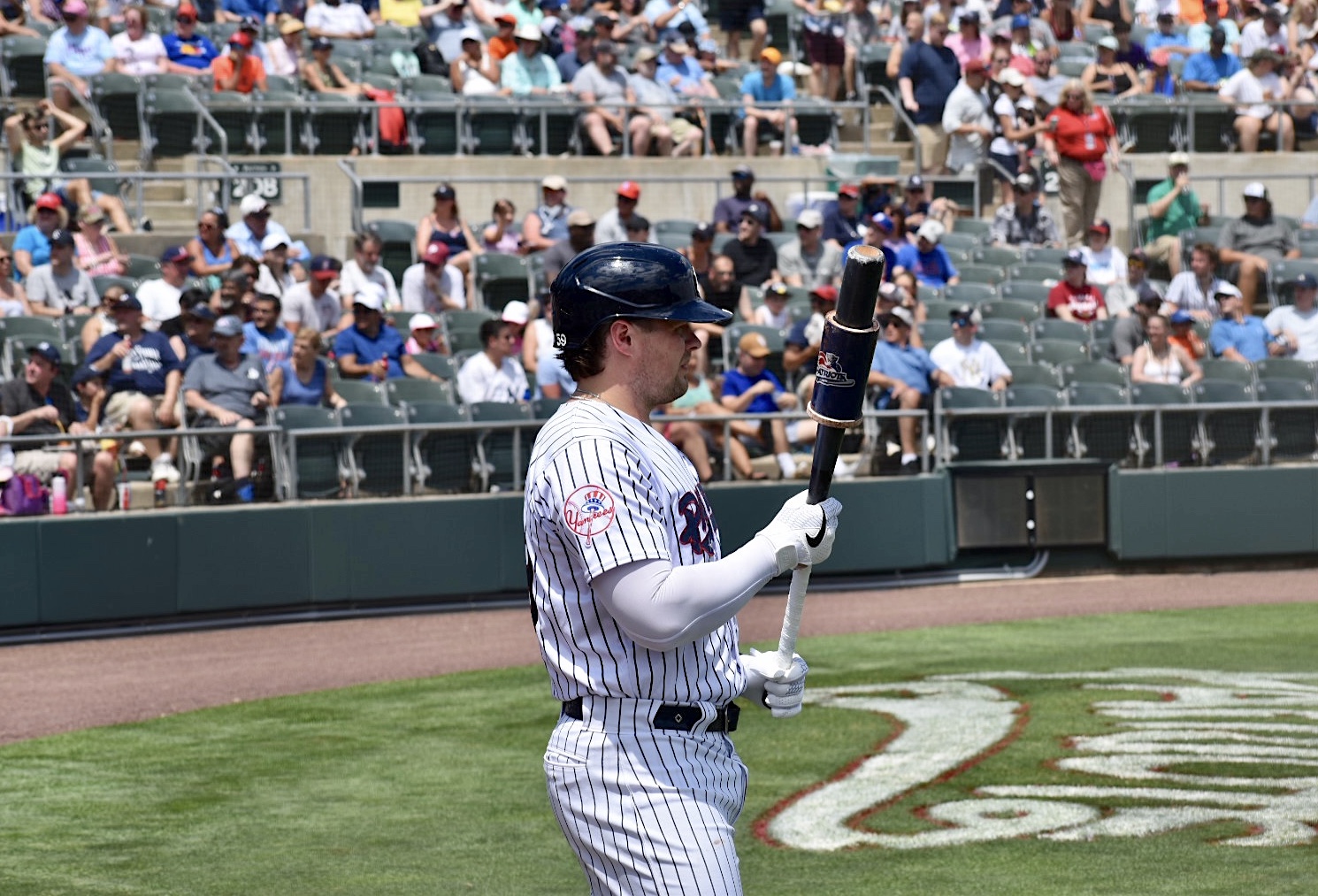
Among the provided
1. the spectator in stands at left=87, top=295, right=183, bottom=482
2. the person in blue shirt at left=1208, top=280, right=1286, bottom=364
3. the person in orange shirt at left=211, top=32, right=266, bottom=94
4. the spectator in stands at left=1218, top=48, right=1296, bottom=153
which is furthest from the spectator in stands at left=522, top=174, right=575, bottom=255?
the spectator in stands at left=1218, top=48, right=1296, bottom=153

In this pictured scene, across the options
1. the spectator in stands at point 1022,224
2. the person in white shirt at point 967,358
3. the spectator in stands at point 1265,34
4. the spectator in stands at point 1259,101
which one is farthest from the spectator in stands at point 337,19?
the spectator in stands at point 1265,34

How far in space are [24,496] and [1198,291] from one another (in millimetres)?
11353

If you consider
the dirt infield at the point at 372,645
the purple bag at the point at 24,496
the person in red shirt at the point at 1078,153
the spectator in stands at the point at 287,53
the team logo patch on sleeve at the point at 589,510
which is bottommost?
the dirt infield at the point at 372,645

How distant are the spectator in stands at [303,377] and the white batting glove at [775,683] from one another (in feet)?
33.3

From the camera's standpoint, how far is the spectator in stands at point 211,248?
1505 cm

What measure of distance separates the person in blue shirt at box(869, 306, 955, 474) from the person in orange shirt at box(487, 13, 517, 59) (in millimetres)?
6487

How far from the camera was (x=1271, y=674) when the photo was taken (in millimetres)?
10852

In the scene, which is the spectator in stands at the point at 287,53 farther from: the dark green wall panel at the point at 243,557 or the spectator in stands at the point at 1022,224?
the spectator in stands at the point at 1022,224

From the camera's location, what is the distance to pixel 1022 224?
19469mm

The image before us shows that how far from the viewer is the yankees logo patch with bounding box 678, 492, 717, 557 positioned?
3500 millimetres

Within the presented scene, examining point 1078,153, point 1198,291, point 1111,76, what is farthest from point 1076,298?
point 1111,76

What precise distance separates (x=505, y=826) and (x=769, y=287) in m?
8.87

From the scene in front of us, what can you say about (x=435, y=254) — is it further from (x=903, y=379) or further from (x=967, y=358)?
(x=967, y=358)

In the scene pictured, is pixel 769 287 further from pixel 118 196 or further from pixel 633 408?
pixel 633 408
